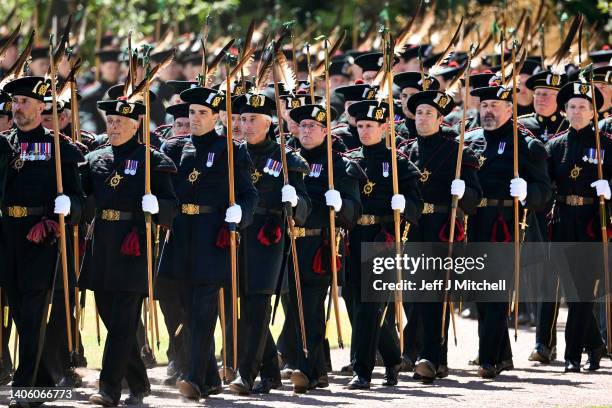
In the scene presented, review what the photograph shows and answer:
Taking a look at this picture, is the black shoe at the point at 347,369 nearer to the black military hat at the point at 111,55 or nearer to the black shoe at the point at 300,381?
the black shoe at the point at 300,381

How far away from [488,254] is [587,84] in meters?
1.81

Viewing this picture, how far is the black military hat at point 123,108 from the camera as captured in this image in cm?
1206

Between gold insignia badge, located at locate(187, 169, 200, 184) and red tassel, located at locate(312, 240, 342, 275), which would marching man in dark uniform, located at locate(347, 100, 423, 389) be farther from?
gold insignia badge, located at locate(187, 169, 200, 184)

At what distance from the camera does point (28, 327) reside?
38.3ft

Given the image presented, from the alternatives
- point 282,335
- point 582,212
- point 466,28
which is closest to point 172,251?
point 282,335

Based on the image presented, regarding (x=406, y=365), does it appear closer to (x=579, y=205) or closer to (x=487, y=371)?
(x=487, y=371)

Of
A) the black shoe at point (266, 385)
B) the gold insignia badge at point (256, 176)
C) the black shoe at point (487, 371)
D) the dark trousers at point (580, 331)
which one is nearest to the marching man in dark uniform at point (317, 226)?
the black shoe at point (266, 385)

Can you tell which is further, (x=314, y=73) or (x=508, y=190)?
(x=314, y=73)

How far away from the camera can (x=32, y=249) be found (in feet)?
38.5

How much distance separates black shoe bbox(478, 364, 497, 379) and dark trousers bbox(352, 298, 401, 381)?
2.52 ft

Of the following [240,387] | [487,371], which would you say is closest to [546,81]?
[487,371]

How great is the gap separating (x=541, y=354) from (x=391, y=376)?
2.15 m

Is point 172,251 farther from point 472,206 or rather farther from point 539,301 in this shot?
point 539,301

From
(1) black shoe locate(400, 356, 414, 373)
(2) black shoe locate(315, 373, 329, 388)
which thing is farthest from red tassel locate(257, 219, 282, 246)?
(1) black shoe locate(400, 356, 414, 373)
